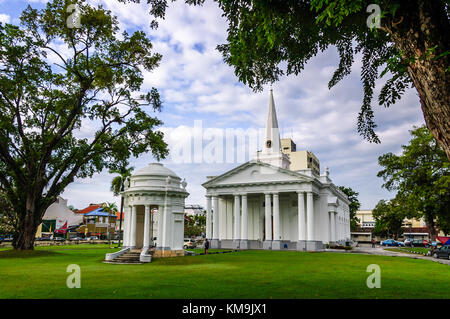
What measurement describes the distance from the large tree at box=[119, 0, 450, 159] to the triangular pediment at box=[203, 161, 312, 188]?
3184cm

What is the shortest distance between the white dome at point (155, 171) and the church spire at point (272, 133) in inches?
1083

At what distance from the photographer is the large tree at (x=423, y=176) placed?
114 feet

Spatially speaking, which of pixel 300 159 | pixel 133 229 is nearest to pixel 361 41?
pixel 133 229

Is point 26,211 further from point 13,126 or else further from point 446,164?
point 446,164

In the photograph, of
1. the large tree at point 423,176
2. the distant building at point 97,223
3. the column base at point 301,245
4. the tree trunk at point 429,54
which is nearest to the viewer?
the tree trunk at point 429,54

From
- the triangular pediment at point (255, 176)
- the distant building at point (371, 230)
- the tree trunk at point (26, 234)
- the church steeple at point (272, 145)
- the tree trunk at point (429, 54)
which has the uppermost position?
the church steeple at point (272, 145)

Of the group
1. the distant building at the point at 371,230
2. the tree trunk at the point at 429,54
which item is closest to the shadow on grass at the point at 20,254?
the tree trunk at the point at 429,54

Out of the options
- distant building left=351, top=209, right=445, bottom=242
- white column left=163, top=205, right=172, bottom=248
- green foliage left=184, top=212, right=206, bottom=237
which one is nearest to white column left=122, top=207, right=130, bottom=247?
white column left=163, top=205, right=172, bottom=248

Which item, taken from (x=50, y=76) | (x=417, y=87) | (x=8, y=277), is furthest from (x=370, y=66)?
(x=50, y=76)

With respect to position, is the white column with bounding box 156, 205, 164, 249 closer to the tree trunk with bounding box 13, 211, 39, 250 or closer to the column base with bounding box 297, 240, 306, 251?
the tree trunk with bounding box 13, 211, 39, 250

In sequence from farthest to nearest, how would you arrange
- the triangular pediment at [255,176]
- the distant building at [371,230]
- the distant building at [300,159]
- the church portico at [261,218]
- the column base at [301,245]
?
the distant building at [300,159]
the distant building at [371,230]
the triangular pediment at [255,176]
the church portico at [261,218]
the column base at [301,245]

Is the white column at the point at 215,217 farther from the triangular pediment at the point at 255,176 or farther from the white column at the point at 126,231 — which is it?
the white column at the point at 126,231

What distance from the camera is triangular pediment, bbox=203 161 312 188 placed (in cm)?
4197
